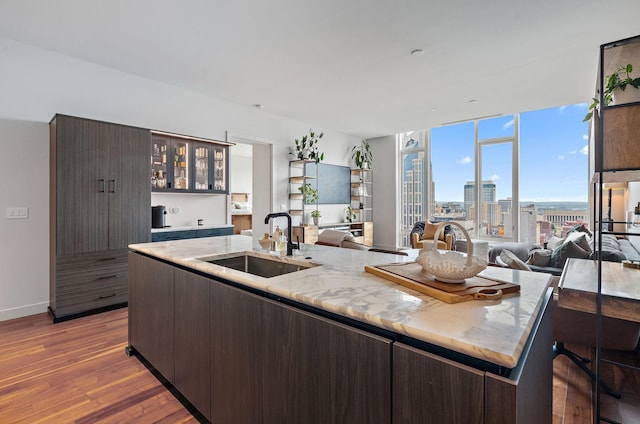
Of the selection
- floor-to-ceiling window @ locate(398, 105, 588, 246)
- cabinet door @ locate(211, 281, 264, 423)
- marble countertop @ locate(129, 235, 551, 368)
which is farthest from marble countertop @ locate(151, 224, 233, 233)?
floor-to-ceiling window @ locate(398, 105, 588, 246)

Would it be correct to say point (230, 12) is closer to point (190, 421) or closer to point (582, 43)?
point (190, 421)

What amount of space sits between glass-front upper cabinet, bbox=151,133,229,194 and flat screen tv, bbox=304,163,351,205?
1.98 m

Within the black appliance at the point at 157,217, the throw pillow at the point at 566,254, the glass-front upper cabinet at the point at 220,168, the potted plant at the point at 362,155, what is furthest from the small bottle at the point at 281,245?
the potted plant at the point at 362,155

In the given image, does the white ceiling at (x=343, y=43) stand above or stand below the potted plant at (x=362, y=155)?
above

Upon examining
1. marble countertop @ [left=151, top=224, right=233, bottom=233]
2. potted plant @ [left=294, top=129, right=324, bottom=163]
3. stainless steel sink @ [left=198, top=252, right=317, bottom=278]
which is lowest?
stainless steel sink @ [left=198, top=252, right=317, bottom=278]

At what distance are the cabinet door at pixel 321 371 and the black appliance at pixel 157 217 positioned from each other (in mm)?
3355

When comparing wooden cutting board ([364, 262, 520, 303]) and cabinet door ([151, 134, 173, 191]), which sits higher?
cabinet door ([151, 134, 173, 191])

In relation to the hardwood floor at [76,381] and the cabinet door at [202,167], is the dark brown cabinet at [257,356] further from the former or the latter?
the cabinet door at [202,167]

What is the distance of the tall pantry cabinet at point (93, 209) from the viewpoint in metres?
3.09

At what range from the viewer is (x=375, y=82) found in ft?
13.5

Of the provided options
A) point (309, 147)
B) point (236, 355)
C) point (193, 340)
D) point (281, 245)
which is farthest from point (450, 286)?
point (309, 147)

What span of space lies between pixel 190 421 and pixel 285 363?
39.4 inches

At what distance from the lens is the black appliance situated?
4.00m

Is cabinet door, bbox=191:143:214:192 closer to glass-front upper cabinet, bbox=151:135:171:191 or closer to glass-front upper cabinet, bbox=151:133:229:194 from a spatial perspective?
glass-front upper cabinet, bbox=151:133:229:194
